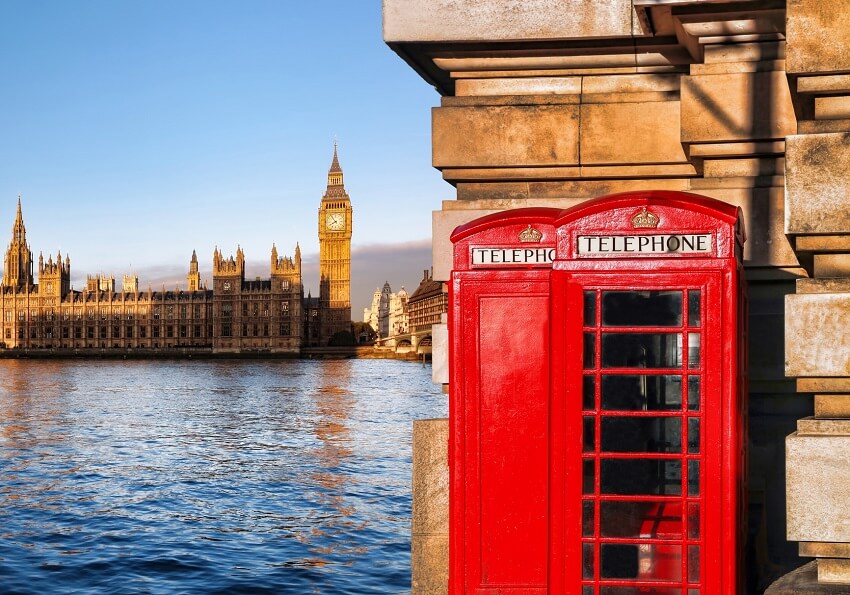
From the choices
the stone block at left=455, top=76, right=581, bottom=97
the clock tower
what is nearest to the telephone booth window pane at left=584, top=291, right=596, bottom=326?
the stone block at left=455, top=76, right=581, bottom=97

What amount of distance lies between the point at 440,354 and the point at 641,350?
1.71m

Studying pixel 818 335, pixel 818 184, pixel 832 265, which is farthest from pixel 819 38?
pixel 818 335

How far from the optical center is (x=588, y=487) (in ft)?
18.5

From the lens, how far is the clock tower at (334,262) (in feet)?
516

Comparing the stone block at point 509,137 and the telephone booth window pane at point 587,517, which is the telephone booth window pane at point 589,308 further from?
the stone block at point 509,137

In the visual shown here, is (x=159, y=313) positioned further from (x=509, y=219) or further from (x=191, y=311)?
(x=509, y=219)

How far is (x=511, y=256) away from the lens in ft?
18.9

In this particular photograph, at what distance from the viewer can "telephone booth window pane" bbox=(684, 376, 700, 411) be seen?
546cm

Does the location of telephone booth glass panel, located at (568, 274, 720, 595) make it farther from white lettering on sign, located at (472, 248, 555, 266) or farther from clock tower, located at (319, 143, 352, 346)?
clock tower, located at (319, 143, 352, 346)

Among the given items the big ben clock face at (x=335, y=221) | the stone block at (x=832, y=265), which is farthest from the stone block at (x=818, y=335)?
the big ben clock face at (x=335, y=221)

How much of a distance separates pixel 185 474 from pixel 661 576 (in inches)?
685

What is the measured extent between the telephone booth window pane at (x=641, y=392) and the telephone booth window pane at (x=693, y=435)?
0.09m

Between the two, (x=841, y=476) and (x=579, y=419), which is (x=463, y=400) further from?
(x=841, y=476)

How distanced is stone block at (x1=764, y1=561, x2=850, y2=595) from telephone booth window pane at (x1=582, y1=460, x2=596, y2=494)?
99 cm
